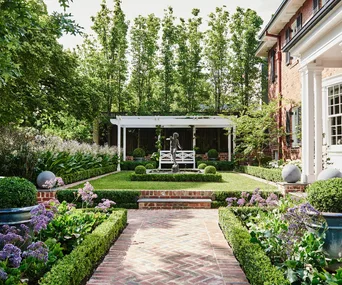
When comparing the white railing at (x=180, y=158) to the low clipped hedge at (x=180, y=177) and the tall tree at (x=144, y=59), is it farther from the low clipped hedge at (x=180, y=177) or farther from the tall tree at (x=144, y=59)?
the tall tree at (x=144, y=59)

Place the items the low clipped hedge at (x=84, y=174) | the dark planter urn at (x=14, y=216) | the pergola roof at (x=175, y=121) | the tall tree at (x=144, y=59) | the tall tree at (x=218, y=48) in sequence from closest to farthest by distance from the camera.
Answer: the dark planter urn at (x=14, y=216) → the low clipped hedge at (x=84, y=174) → the pergola roof at (x=175, y=121) → the tall tree at (x=218, y=48) → the tall tree at (x=144, y=59)

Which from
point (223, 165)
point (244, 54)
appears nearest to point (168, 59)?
point (244, 54)

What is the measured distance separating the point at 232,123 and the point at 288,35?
582cm

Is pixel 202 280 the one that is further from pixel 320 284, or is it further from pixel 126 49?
pixel 126 49

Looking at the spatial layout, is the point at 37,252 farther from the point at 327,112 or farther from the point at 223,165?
the point at 223,165

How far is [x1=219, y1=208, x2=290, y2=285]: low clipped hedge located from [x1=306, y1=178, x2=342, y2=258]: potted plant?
2.74 ft

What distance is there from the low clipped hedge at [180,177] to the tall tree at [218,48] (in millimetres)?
13858

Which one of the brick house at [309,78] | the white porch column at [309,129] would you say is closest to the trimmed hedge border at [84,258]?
the white porch column at [309,129]

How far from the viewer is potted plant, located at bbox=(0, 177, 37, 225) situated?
4.22 meters

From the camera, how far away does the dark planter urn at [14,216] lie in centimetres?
420

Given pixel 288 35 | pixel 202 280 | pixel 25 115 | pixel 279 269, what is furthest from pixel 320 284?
pixel 288 35

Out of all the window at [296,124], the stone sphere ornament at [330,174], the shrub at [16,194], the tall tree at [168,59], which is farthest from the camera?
the tall tree at [168,59]

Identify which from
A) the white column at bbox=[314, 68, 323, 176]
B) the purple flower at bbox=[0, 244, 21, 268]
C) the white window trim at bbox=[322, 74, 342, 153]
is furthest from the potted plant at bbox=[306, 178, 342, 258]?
the white window trim at bbox=[322, 74, 342, 153]

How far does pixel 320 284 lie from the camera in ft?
10.4
